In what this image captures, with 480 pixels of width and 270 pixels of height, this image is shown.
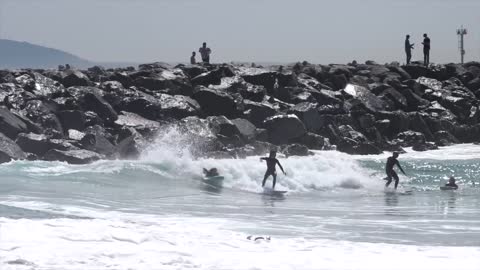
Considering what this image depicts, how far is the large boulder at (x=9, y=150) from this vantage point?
76.5ft

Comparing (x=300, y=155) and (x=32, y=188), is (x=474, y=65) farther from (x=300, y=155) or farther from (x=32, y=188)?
(x=32, y=188)

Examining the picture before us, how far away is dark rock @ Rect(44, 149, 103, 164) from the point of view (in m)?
24.0

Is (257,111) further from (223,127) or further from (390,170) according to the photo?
(390,170)

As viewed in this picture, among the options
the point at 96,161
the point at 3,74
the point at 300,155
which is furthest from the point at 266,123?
the point at 3,74

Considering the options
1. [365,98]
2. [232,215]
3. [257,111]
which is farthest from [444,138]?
[232,215]

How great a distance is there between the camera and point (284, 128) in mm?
31375

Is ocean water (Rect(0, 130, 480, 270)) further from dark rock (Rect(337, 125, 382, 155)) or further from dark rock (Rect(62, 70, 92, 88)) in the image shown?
dark rock (Rect(62, 70, 92, 88))

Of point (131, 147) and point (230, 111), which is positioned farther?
point (230, 111)

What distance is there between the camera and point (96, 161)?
Answer: 80.3ft

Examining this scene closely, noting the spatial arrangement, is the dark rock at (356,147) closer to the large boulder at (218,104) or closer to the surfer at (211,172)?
the large boulder at (218,104)

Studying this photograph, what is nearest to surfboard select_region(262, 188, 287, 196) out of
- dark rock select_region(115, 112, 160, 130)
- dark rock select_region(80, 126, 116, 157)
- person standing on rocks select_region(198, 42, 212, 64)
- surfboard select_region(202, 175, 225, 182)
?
surfboard select_region(202, 175, 225, 182)

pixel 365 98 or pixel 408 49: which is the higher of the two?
pixel 408 49

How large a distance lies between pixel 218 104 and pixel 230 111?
63 centimetres

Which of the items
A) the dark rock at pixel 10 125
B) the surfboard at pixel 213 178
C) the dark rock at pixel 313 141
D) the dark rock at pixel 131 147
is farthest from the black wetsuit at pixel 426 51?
the dark rock at pixel 10 125
